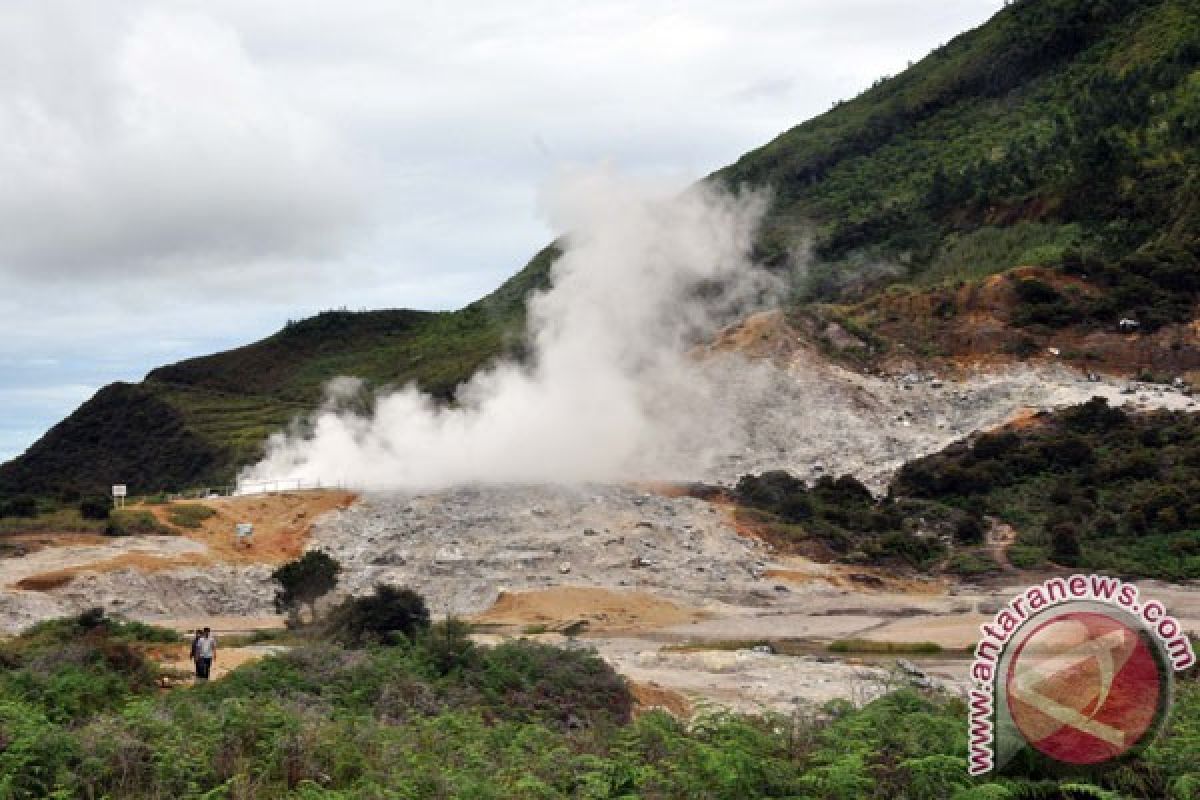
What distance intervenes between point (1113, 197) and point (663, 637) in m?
50.4

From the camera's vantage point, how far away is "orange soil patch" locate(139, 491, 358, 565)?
1688 inches

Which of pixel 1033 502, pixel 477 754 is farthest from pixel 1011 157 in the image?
pixel 477 754

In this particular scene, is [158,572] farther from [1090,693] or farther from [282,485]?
[1090,693]

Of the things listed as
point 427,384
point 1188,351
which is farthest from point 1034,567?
point 427,384

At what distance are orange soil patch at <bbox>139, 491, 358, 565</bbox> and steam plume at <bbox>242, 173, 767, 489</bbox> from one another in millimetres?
3157

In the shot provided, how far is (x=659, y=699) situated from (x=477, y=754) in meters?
9.40

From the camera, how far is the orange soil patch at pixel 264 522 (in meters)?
42.9

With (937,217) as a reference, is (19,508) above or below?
below

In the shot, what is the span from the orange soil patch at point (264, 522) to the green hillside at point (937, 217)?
11.5m

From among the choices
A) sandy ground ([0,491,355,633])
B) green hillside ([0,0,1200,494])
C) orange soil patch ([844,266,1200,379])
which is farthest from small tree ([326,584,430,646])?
orange soil patch ([844,266,1200,379])

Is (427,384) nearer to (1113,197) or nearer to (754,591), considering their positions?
(1113,197)

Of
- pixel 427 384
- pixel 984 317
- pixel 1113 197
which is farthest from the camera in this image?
pixel 427 384

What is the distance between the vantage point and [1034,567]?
36969mm

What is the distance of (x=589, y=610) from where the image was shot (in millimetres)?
34000
